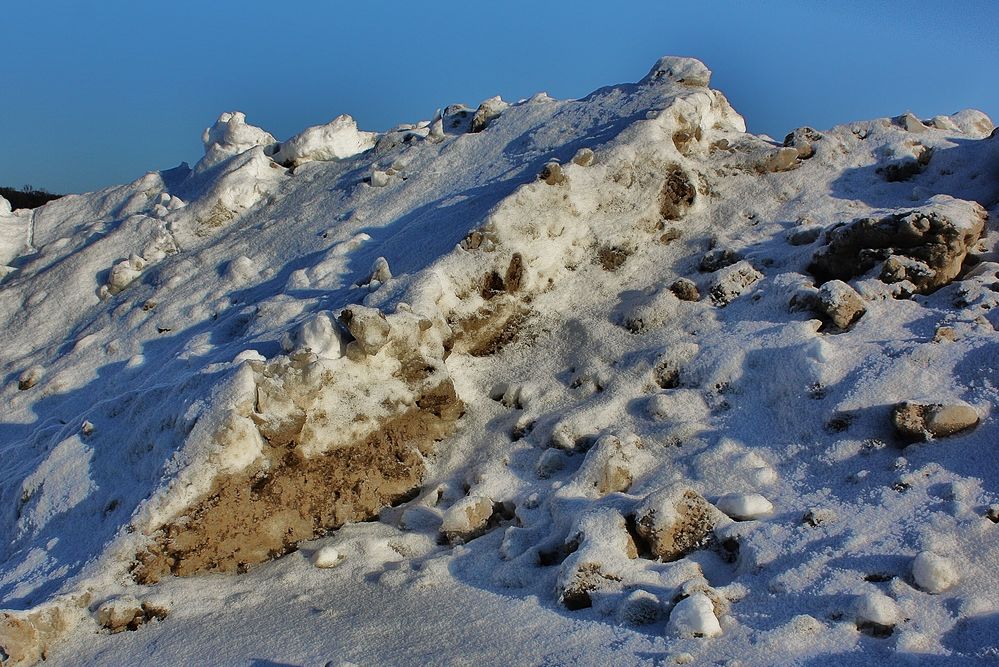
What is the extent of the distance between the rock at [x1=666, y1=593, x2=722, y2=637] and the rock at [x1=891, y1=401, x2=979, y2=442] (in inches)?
69.0

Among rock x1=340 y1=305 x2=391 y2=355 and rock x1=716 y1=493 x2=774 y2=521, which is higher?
rock x1=340 y1=305 x2=391 y2=355

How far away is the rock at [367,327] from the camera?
5.66 m

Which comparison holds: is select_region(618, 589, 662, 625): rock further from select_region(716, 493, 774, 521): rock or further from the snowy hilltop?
select_region(716, 493, 774, 521): rock

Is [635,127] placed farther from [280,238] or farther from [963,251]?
[280,238]

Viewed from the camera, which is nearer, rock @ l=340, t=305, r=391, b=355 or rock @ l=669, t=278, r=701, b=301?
rock @ l=340, t=305, r=391, b=355

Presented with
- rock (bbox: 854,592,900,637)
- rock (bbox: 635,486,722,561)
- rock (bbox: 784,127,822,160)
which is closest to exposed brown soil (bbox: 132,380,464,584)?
rock (bbox: 635,486,722,561)

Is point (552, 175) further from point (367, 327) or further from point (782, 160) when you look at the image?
point (367, 327)

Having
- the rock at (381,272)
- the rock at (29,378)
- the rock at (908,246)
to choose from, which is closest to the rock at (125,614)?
the rock at (381,272)

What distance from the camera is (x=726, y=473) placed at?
4.75m

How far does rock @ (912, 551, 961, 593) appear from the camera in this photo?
3535mm

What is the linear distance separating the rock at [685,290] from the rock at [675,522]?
A: 239 centimetres

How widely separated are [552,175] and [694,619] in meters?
4.77

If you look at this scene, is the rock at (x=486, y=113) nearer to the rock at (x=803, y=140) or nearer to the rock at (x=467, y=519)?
the rock at (x=803, y=140)

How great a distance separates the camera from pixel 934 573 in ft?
11.6
